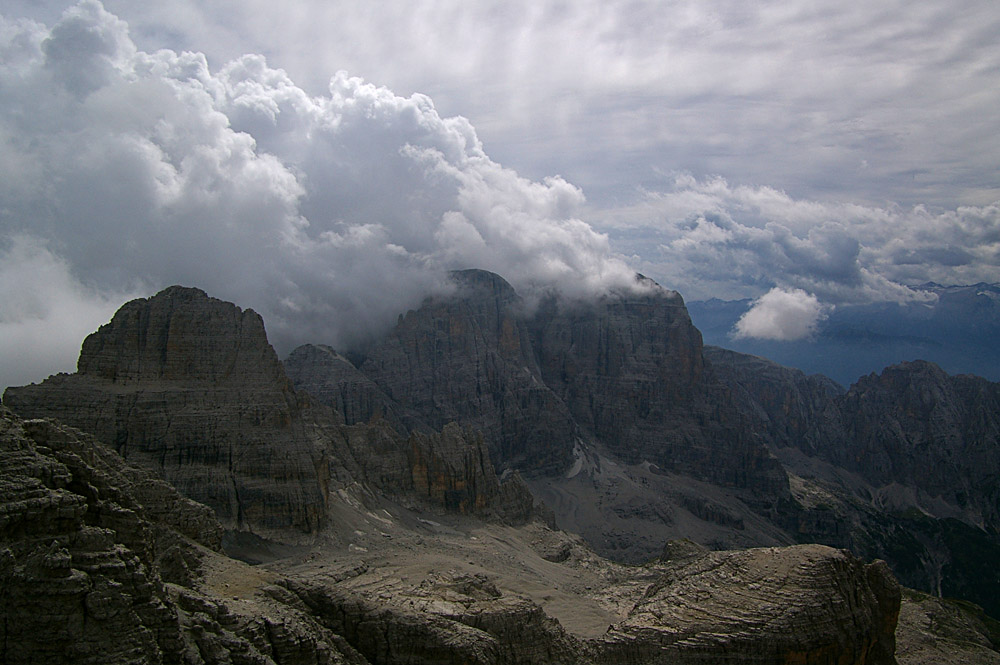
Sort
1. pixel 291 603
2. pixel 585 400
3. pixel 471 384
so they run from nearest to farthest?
1. pixel 291 603
2. pixel 471 384
3. pixel 585 400

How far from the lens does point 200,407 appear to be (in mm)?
70688

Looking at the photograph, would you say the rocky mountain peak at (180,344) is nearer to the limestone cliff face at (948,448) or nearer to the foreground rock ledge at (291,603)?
the foreground rock ledge at (291,603)

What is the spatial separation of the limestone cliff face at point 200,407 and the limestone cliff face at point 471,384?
7268cm

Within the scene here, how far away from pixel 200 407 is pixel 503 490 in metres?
44.2

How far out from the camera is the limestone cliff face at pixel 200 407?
6606cm

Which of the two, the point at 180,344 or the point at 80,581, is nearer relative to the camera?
the point at 80,581

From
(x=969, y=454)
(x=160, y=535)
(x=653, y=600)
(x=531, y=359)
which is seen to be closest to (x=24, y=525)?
(x=160, y=535)

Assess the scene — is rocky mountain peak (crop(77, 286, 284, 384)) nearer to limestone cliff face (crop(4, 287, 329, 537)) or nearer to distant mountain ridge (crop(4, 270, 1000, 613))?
limestone cliff face (crop(4, 287, 329, 537))

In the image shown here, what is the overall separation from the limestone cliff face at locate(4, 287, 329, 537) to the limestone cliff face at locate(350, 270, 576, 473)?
→ 7268 cm

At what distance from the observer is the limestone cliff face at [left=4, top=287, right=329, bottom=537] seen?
66.1 metres

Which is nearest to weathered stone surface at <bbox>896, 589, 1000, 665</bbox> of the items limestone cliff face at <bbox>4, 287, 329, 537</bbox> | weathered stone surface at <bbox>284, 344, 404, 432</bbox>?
limestone cliff face at <bbox>4, 287, 329, 537</bbox>

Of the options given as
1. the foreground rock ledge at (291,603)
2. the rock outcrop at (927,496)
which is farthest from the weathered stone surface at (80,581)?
the rock outcrop at (927,496)

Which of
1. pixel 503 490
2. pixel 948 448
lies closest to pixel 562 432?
pixel 503 490

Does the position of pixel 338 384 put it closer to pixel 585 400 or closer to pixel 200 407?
pixel 200 407
